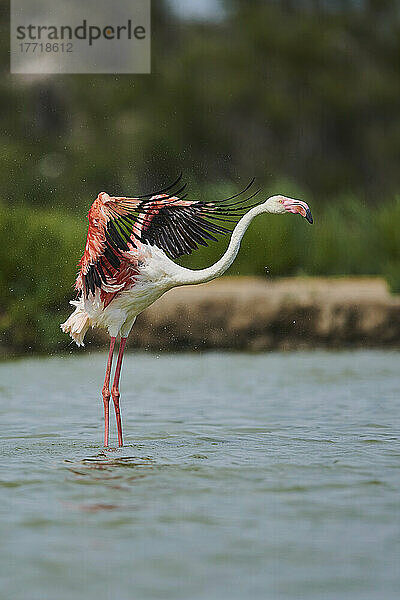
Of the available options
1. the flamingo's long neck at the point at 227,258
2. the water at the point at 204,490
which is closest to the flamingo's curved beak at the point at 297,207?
the flamingo's long neck at the point at 227,258

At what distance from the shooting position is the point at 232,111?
3306 centimetres

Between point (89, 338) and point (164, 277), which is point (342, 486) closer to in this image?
point (164, 277)

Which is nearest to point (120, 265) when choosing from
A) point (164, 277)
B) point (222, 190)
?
point (164, 277)

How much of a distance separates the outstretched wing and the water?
115cm

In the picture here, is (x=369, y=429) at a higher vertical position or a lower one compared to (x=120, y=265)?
lower

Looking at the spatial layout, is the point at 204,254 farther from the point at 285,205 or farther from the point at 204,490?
the point at 204,490

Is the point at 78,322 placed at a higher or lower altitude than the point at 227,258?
lower

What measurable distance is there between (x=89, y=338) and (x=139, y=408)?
3742 millimetres

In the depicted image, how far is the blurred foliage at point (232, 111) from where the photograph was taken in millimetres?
Result: 29641

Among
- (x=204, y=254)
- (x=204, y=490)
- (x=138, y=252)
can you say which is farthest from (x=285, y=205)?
(x=204, y=254)

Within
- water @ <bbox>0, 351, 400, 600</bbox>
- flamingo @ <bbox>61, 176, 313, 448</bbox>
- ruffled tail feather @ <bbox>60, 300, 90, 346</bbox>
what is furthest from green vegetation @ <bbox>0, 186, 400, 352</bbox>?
flamingo @ <bbox>61, 176, 313, 448</bbox>

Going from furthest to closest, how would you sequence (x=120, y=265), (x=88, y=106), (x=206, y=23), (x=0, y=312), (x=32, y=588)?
(x=206, y=23) < (x=88, y=106) < (x=0, y=312) < (x=120, y=265) < (x=32, y=588)

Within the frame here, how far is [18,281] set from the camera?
13.2 metres

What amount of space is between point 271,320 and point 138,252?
5817 millimetres
